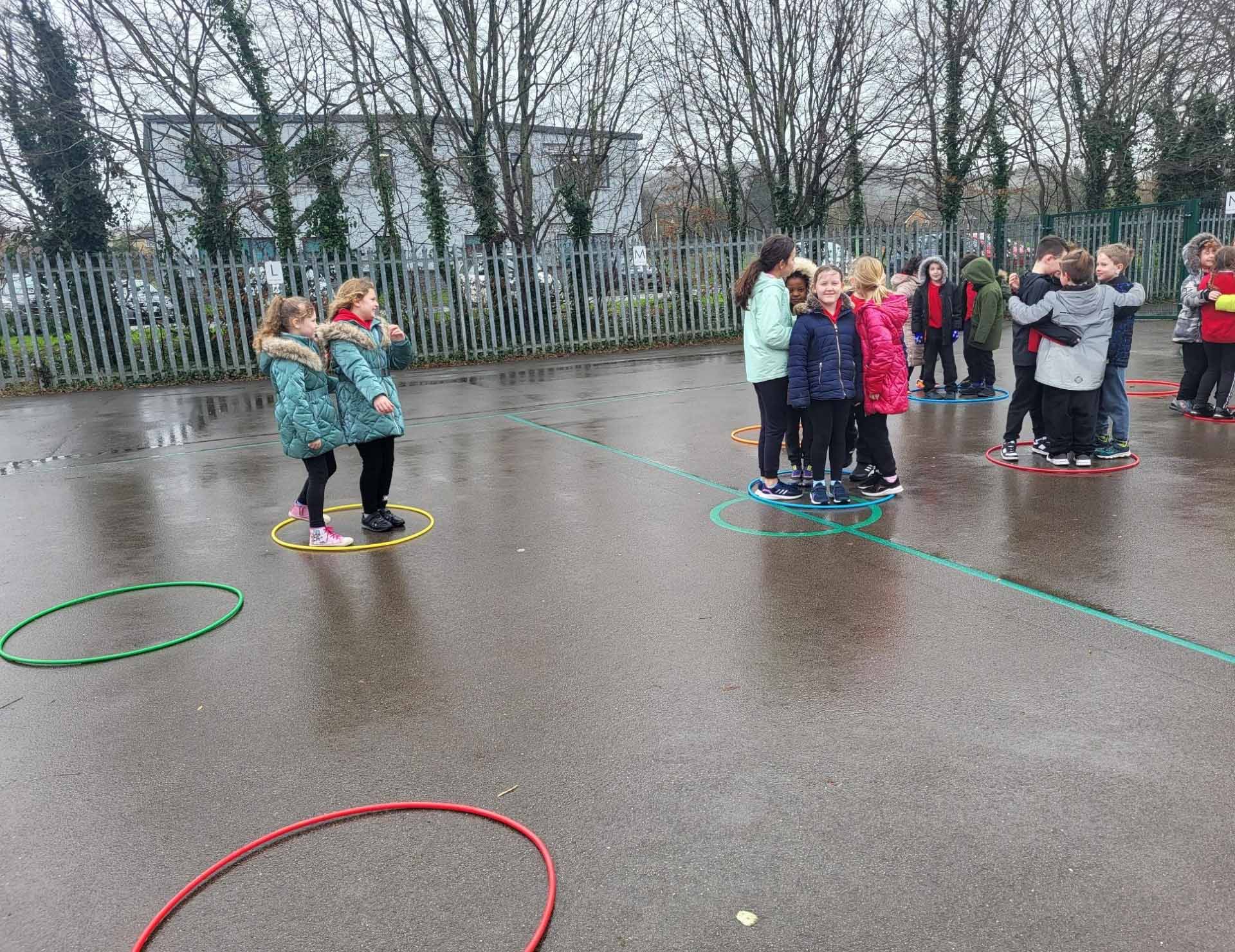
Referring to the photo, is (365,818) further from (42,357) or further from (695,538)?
(42,357)

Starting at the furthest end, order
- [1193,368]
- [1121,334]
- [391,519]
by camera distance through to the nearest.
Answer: [1193,368]
[1121,334]
[391,519]

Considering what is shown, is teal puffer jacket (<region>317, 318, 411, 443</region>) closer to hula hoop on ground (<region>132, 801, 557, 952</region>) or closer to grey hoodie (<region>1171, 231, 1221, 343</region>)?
hula hoop on ground (<region>132, 801, 557, 952</region>)

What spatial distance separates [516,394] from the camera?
13531 millimetres

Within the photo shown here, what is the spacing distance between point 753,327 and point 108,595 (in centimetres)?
449

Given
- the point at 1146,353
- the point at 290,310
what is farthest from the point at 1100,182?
the point at 290,310

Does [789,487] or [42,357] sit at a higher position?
[42,357]

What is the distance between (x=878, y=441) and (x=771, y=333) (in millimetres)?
1184

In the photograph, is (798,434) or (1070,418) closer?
(798,434)

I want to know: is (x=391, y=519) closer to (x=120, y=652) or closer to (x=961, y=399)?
(x=120, y=652)

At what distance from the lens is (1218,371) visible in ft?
28.6

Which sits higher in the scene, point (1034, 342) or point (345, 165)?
point (345, 165)

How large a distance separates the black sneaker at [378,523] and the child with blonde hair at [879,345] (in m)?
3.49

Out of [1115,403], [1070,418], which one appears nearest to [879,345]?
[1070,418]

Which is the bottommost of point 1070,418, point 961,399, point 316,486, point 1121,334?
point 961,399
